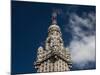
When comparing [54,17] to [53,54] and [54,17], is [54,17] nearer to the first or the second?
[54,17]

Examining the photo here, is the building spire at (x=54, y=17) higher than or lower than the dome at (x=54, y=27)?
higher

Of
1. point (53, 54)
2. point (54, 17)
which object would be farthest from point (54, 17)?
point (53, 54)

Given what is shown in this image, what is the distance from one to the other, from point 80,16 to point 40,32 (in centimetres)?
44

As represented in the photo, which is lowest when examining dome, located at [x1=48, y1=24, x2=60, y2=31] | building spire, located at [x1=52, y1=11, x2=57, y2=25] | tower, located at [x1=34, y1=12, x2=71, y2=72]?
tower, located at [x1=34, y1=12, x2=71, y2=72]

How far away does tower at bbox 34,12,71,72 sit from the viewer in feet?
7.18

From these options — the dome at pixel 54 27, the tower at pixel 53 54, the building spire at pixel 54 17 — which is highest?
the building spire at pixel 54 17

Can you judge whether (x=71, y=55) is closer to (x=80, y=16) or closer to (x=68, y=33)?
(x=68, y=33)

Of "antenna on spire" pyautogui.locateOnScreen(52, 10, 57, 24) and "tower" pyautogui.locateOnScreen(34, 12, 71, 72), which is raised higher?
"antenna on spire" pyautogui.locateOnScreen(52, 10, 57, 24)

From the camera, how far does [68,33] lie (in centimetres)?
227

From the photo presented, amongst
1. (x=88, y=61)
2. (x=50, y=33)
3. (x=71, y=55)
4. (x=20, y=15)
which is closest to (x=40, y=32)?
(x=50, y=33)

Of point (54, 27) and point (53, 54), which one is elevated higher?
point (54, 27)

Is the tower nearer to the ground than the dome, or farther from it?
nearer to the ground

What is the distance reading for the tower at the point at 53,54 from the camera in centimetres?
219

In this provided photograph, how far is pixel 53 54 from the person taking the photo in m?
2.22
